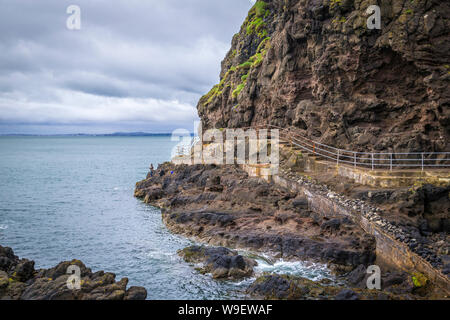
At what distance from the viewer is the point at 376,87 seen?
2472 centimetres

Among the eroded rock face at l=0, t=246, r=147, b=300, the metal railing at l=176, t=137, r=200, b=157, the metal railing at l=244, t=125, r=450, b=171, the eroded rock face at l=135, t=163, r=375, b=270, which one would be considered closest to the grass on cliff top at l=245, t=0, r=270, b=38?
the metal railing at l=176, t=137, r=200, b=157

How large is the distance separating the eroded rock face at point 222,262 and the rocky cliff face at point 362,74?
1379 cm

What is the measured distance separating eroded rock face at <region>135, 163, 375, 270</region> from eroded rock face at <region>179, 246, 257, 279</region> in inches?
88.4

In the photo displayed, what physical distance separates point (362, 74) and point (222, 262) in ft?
58.8

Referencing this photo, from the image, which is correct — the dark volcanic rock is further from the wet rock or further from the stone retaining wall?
the stone retaining wall

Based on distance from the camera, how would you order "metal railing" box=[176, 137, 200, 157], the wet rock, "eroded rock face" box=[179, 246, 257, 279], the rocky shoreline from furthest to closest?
"metal railing" box=[176, 137, 200, 157] → "eroded rock face" box=[179, 246, 257, 279] → the rocky shoreline → the wet rock

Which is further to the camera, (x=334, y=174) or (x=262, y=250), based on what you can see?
(x=334, y=174)

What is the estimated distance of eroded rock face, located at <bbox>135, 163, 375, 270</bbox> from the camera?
16047 mm

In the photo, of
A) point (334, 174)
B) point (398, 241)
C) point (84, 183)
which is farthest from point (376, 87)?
point (84, 183)

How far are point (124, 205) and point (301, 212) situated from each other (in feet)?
67.6

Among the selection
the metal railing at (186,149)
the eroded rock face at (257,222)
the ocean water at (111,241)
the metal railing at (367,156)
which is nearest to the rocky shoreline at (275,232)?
the eroded rock face at (257,222)
